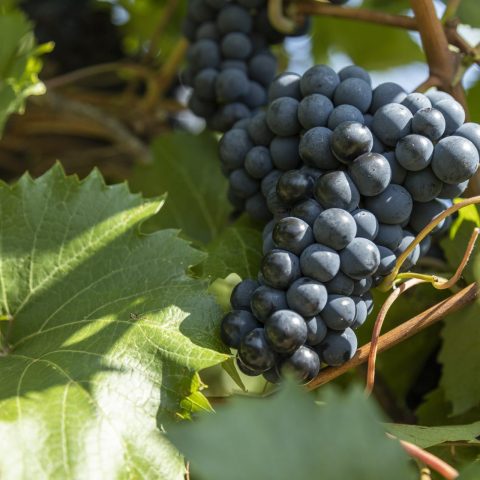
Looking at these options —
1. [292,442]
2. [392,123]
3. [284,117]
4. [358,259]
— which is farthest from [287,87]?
[292,442]

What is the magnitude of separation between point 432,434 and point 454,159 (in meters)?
0.29

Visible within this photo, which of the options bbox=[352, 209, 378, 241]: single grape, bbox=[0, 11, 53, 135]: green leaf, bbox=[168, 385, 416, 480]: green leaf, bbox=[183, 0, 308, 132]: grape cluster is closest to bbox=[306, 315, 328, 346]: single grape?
bbox=[352, 209, 378, 241]: single grape

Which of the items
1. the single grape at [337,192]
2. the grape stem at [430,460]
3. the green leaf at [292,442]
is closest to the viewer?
the green leaf at [292,442]

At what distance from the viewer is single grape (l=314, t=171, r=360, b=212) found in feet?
2.54

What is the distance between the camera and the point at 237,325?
762 mm

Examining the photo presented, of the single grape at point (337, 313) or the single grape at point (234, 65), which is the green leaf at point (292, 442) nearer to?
the single grape at point (337, 313)

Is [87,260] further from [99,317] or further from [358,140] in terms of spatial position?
[358,140]

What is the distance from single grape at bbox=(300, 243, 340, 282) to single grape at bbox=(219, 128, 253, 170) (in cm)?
23

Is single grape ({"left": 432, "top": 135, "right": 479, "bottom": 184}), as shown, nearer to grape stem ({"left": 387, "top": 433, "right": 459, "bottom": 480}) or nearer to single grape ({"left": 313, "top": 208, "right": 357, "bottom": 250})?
single grape ({"left": 313, "top": 208, "right": 357, "bottom": 250})

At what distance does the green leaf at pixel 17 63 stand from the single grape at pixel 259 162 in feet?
1.13

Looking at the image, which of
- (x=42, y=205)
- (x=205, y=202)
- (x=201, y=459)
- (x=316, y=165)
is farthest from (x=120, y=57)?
(x=201, y=459)

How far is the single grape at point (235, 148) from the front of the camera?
0.94 meters

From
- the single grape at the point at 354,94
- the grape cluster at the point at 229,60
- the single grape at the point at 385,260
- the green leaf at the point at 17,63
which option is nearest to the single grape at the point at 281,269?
the single grape at the point at 385,260

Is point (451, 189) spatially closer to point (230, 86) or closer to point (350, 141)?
point (350, 141)
